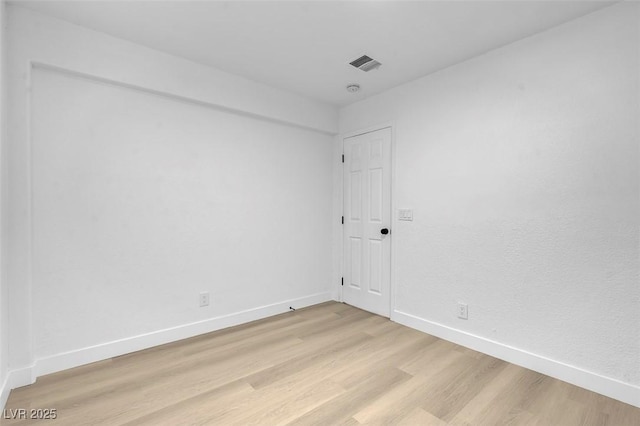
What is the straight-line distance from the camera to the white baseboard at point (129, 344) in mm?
2002

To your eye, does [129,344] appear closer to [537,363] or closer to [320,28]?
[320,28]

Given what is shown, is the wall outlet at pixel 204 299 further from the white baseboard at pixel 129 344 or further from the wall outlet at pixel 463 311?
the wall outlet at pixel 463 311

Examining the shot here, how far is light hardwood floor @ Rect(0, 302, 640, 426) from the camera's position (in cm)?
171

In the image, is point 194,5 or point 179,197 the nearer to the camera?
point 194,5

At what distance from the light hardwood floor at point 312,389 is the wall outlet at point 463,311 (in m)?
0.28

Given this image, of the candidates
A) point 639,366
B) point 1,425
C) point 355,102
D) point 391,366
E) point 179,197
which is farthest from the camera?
point 355,102

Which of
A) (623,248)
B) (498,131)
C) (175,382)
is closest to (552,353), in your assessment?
(623,248)

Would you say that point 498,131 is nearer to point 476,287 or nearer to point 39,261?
point 476,287

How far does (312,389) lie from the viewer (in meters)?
1.97

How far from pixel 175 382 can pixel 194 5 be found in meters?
2.55

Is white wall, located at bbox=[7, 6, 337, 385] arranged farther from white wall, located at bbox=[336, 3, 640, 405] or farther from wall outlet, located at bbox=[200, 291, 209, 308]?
white wall, located at bbox=[336, 3, 640, 405]

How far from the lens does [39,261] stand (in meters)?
2.11

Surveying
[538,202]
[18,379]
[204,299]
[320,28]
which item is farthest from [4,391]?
[538,202]

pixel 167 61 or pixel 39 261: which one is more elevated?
pixel 167 61
